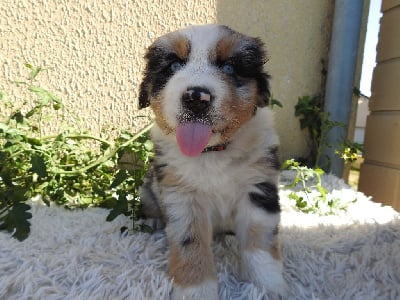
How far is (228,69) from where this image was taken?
1.67 meters

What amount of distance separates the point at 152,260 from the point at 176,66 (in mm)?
887

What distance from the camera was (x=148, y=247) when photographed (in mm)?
1909

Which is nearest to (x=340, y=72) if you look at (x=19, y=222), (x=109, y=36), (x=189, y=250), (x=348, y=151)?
(x=348, y=151)

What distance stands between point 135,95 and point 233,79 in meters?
1.92

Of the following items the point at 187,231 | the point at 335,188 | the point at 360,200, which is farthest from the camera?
the point at 335,188

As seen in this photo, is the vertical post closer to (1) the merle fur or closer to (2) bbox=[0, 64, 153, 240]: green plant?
(2) bbox=[0, 64, 153, 240]: green plant

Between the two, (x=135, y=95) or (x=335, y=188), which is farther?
(x=135, y=95)

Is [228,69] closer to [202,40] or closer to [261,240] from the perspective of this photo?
[202,40]

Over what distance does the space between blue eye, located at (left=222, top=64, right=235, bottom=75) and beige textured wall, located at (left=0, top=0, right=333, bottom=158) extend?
186 cm

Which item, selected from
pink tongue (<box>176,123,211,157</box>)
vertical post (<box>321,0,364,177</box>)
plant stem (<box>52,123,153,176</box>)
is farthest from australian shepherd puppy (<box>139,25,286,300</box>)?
vertical post (<box>321,0,364,177</box>)

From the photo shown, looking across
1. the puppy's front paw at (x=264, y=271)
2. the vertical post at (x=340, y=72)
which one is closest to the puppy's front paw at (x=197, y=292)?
the puppy's front paw at (x=264, y=271)

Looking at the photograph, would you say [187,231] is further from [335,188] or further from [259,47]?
[335,188]

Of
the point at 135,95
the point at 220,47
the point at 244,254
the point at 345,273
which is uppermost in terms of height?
the point at 220,47

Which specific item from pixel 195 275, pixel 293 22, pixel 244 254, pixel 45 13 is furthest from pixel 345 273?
pixel 45 13
